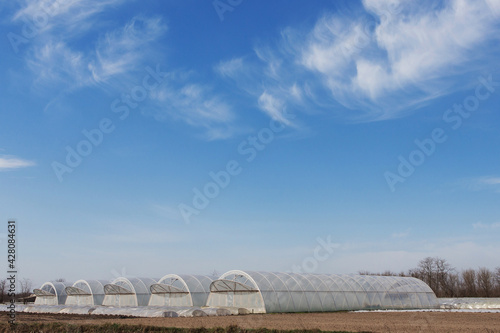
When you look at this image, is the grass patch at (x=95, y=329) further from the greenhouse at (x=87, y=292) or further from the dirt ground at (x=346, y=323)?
the greenhouse at (x=87, y=292)

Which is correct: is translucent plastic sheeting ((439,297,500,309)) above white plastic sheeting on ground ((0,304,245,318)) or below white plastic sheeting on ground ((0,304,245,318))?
below

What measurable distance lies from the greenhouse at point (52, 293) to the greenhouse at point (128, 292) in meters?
14.6

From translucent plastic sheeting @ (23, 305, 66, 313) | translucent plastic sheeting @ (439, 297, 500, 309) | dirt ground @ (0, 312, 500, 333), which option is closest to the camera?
dirt ground @ (0, 312, 500, 333)


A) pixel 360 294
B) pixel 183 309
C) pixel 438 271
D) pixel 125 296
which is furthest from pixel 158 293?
pixel 438 271

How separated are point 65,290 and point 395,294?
5156 cm

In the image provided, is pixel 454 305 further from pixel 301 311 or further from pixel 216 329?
pixel 216 329

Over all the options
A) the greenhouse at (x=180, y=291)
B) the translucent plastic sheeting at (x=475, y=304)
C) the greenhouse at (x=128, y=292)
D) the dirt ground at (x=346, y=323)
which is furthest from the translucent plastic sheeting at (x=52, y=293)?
the translucent plastic sheeting at (x=475, y=304)

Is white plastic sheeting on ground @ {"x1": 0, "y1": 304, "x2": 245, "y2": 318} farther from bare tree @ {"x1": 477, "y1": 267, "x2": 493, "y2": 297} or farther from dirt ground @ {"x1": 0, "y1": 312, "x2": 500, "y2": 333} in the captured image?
bare tree @ {"x1": 477, "y1": 267, "x2": 493, "y2": 297}

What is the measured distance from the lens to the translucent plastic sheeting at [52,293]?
68625 millimetres

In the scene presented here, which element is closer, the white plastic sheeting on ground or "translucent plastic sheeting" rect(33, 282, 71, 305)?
the white plastic sheeting on ground

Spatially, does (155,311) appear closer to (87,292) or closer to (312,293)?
(312,293)

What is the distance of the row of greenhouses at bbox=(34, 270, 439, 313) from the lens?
143 feet

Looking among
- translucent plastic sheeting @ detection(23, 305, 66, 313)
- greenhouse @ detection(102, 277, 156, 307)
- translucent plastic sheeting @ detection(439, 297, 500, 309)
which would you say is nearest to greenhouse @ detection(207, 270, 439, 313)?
translucent plastic sheeting @ detection(439, 297, 500, 309)

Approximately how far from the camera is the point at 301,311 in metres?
44.7
